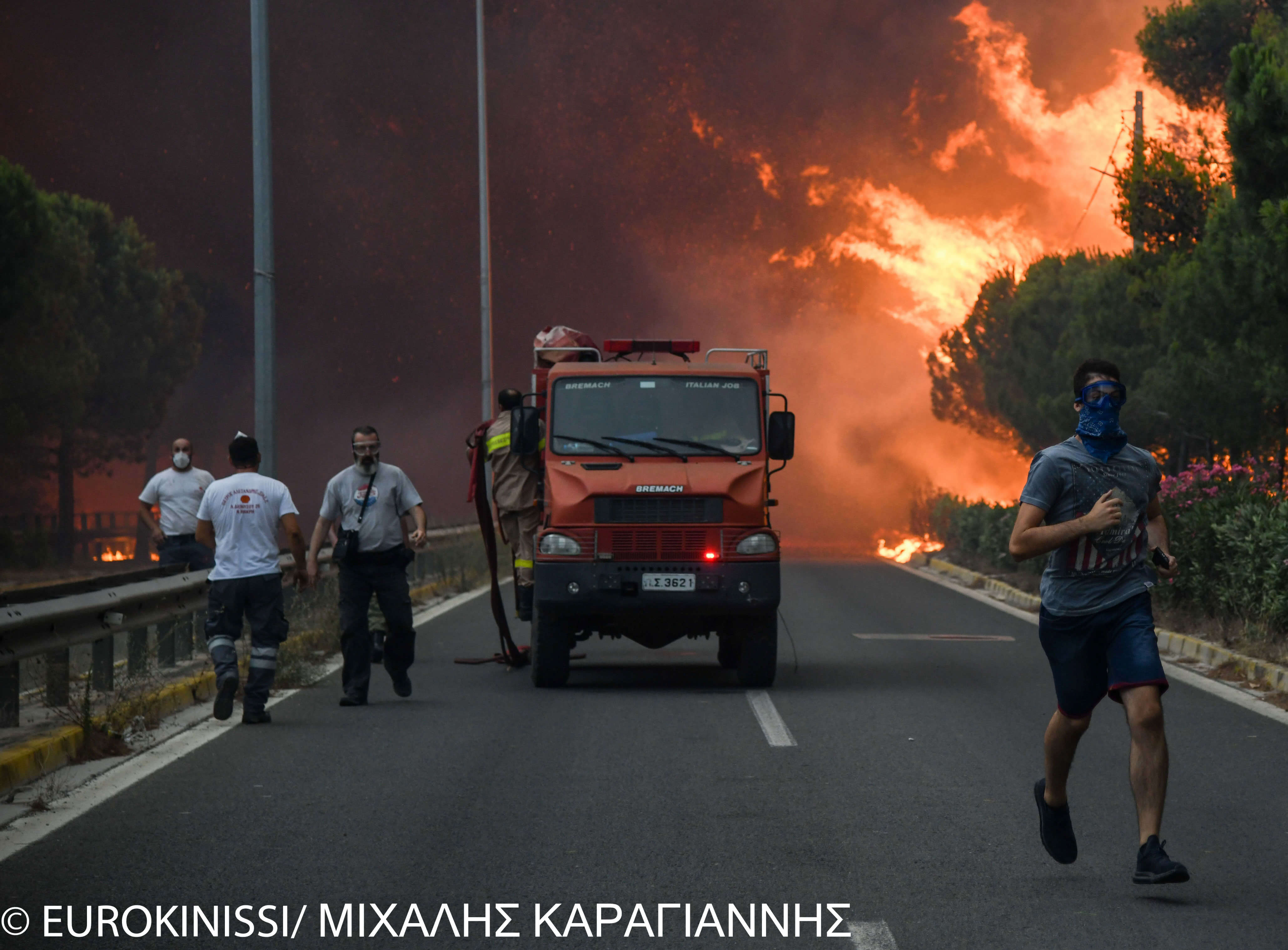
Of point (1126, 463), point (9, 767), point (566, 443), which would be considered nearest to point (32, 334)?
point (566, 443)

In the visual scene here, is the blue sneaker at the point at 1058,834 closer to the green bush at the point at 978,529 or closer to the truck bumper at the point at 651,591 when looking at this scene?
the truck bumper at the point at 651,591

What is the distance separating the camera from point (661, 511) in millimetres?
12188

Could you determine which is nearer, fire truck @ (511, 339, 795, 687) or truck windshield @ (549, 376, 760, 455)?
fire truck @ (511, 339, 795, 687)

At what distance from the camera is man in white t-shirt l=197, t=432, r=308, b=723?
34.4 ft

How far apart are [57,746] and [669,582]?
15.7 ft

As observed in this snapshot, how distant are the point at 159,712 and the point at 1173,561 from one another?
7.14 m

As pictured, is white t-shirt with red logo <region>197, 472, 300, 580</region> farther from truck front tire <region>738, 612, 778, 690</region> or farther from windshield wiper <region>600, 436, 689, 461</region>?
truck front tire <region>738, 612, 778, 690</region>

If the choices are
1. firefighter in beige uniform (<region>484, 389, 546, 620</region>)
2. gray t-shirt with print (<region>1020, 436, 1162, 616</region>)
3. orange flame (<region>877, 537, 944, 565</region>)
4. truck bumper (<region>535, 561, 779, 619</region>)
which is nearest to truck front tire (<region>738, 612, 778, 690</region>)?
truck bumper (<region>535, 561, 779, 619</region>)

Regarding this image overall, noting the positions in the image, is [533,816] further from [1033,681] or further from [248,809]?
[1033,681]

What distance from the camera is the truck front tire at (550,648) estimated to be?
12.3m

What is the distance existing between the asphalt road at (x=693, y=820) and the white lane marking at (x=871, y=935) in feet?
0.06

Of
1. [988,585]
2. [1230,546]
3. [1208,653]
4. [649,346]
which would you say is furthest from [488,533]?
[988,585]

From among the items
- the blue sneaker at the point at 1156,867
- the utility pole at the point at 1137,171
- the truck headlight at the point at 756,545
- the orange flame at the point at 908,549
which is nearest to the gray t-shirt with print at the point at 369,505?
the truck headlight at the point at 756,545

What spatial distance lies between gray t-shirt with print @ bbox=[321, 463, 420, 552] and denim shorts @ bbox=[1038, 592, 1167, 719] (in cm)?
603
